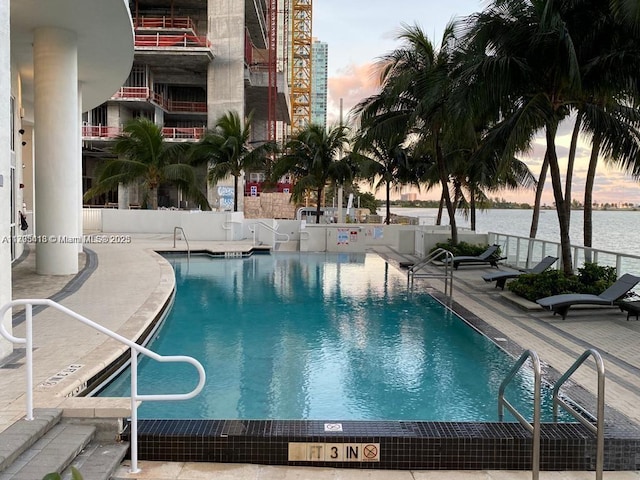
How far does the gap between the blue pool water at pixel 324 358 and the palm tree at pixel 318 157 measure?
561 inches

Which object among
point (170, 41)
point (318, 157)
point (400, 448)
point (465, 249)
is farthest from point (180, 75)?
point (400, 448)

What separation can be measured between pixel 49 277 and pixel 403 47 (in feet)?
41.9

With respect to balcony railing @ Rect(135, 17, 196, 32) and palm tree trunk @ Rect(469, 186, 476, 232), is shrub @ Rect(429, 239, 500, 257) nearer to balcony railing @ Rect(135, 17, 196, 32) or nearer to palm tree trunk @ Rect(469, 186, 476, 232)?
palm tree trunk @ Rect(469, 186, 476, 232)

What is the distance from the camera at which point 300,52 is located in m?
97.9

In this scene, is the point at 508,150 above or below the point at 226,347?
above

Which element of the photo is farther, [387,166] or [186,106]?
[186,106]

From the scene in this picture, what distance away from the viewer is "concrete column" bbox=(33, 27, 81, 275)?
11508mm

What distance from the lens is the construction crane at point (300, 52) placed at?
298 ft

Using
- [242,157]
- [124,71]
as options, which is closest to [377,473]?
[124,71]

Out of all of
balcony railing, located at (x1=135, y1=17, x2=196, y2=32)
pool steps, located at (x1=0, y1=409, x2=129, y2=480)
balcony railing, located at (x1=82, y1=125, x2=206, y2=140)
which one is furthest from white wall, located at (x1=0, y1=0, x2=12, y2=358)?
balcony railing, located at (x1=135, y1=17, x2=196, y2=32)

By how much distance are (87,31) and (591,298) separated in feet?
36.2

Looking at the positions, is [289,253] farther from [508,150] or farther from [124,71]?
[508,150]

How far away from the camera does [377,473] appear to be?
14.4ft

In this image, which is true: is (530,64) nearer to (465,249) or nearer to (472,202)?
(465,249)
